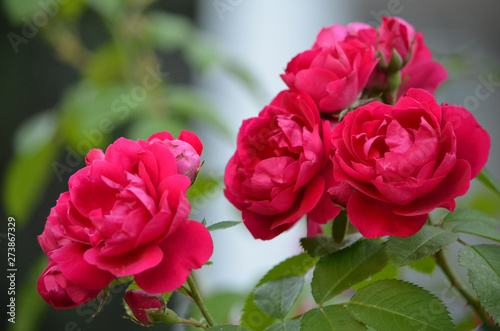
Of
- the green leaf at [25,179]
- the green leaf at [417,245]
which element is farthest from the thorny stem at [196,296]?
the green leaf at [25,179]

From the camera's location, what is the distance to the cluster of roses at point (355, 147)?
0.89 ft

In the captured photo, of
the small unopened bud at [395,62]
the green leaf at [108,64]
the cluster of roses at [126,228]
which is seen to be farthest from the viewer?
the green leaf at [108,64]

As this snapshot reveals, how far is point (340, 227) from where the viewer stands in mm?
334

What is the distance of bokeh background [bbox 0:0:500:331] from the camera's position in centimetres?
79

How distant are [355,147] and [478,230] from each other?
11cm

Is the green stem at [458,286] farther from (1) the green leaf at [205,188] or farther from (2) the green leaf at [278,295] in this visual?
(1) the green leaf at [205,188]

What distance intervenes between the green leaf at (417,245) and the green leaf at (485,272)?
0.04ft

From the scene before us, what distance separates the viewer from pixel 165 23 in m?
0.93

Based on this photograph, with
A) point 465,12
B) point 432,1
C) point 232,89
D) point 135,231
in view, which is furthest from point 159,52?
point 135,231

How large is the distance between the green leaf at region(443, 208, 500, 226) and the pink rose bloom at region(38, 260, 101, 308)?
233 millimetres
